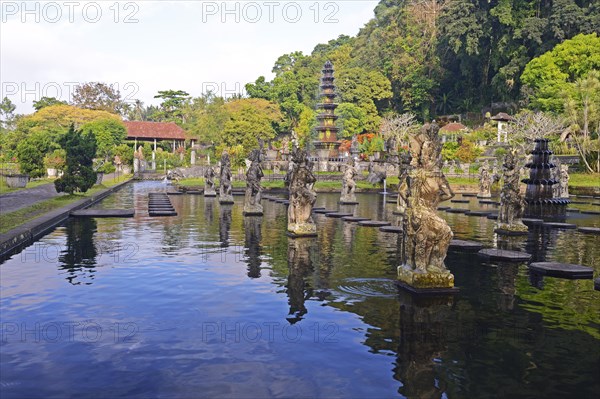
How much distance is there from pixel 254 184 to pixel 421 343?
1681 cm

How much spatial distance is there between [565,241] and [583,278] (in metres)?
6.21

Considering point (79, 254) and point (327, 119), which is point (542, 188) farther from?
point (327, 119)

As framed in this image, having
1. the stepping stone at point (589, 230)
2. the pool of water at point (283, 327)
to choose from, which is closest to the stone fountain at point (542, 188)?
the stepping stone at point (589, 230)

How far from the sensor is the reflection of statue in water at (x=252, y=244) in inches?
468

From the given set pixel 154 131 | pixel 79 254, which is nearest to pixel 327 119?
pixel 154 131

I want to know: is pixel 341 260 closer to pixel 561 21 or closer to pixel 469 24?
pixel 561 21

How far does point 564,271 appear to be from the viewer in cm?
1124

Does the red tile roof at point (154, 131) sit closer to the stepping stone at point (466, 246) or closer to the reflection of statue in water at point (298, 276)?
the reflection of statue in water at point (298, 276)

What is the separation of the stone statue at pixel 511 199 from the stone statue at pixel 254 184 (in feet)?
32.6

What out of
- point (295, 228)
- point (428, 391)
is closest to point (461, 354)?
point (428, 391)

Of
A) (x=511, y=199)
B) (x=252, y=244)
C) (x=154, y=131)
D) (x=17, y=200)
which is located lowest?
(x=252, y=244)

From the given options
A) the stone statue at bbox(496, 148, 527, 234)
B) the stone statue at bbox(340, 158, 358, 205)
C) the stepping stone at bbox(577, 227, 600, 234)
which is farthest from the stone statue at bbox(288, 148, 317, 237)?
the stone statue at bbox(340, 158, 358, 205)

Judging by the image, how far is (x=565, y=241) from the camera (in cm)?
1672

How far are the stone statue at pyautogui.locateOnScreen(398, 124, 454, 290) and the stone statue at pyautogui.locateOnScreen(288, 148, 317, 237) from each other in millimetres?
7175
